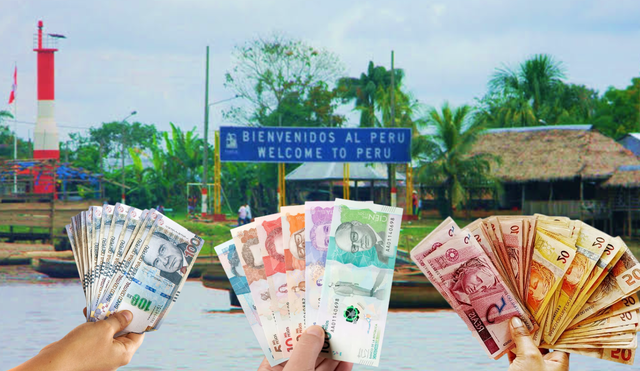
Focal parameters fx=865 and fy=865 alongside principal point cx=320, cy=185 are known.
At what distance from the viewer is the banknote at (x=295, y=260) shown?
7.41 feet

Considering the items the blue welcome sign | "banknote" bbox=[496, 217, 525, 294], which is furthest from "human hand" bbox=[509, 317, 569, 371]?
the blue welcome sign

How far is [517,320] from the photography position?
2.20 meters

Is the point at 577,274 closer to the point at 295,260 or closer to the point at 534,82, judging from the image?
the point at 295,260

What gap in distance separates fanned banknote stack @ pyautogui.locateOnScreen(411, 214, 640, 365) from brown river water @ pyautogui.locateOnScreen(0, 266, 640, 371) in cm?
1221

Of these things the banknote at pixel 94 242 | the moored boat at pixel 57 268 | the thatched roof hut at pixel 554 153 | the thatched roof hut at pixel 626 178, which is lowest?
the moored boat at pixel 57 268

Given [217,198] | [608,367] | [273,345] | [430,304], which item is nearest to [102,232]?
[273,345]

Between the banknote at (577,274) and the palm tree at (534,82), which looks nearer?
the banknote at (577,274)

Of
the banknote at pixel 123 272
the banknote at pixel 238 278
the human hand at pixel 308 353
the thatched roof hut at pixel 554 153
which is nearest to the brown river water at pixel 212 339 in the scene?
the thatched roof hut at pixel 554 153

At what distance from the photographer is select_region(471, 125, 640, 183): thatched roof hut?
2903cm

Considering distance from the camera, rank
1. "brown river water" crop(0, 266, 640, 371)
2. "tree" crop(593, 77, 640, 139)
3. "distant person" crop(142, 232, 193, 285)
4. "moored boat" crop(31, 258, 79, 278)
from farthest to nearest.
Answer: "tree" crop(593, 77, 640, 139), "moored boat" crop(31, 258, 79, 278), "brown river water" crop(0, 266, 640, 371), "distant person" crop(142, 232, 193, 285)

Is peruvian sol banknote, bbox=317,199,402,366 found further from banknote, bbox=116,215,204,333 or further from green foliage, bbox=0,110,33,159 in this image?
green foliage, bbox=0,110,33,159

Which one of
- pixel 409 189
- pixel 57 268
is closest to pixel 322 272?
pixel 57 268

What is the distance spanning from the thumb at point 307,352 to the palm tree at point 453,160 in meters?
28.8

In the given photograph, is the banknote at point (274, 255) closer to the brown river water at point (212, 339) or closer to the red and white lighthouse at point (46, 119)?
the brown river water at point (212, 339)
